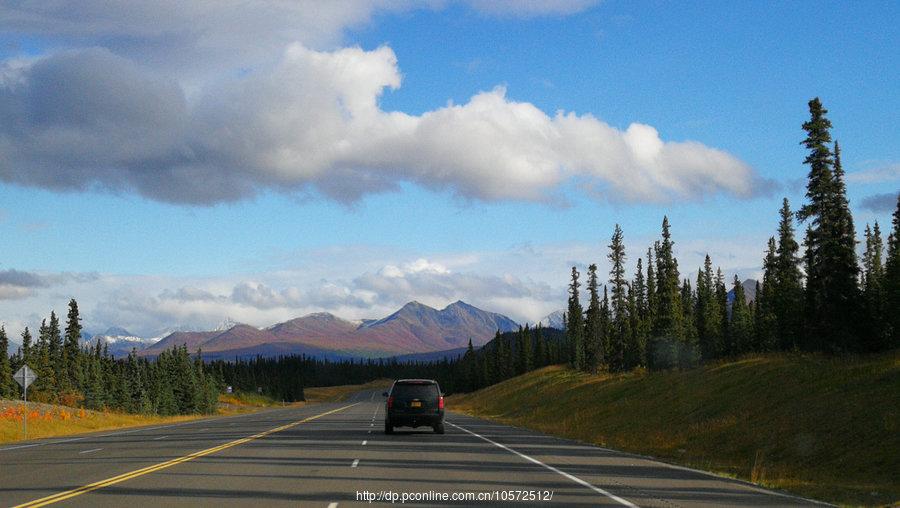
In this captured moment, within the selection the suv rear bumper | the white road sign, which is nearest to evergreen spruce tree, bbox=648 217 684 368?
the suv rear bumper

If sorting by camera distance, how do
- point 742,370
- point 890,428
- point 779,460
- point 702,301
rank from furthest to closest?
point 702,301 < point 742,370 < point 779,460 < point 890,428

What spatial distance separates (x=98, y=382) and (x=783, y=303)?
253 feet

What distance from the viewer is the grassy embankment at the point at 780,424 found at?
65.6 feet

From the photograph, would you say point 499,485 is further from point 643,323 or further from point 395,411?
point 643,323

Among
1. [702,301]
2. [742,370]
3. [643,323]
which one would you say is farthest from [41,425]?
[702,301]

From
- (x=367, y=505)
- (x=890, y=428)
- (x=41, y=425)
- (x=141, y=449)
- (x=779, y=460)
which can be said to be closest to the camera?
(x=367, y=505)

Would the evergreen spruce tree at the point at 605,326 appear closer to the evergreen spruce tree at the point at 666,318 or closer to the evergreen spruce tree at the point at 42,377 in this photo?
the evergreen spruce tree at the point at 666,318

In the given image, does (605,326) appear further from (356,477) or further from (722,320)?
(356,477)

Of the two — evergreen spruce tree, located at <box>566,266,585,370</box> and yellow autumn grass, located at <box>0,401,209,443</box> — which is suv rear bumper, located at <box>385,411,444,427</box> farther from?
evergreen spruce tree, located at <box>566,266,585,370</box>

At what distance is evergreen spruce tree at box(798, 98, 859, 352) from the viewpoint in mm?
49438

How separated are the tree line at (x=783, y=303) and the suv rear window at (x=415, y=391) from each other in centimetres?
2779

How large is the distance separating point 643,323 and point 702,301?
12333 mm

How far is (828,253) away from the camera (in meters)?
50.4

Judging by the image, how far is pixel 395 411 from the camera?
33312 millimetres
